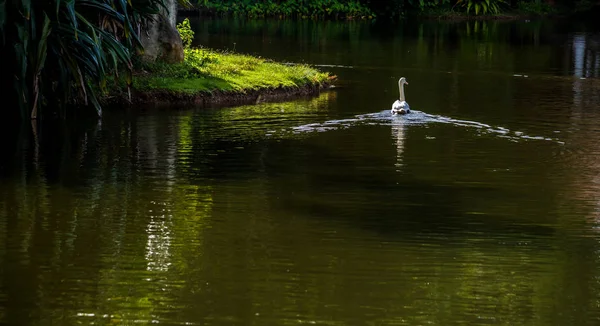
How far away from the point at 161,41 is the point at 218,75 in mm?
1249

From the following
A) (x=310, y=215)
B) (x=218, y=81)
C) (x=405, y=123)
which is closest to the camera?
(x=310, y=215)

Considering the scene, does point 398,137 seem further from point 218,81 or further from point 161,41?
point 161,41

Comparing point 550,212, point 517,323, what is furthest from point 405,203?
point 517,323

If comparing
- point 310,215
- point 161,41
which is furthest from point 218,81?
point 310,215

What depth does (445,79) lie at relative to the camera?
25.4 meters

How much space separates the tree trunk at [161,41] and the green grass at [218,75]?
0.96 feet

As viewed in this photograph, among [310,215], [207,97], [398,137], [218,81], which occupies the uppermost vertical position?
[218,81]

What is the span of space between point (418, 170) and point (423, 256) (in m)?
4.29

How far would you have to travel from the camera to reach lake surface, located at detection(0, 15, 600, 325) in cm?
859

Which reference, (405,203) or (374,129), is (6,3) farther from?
(405,203)

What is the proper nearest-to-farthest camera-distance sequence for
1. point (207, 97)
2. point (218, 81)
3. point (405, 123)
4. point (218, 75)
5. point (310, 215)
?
point (310, 215)
point (405, 123)
point (207, 97)
point (218, 81)
point (218, 75)

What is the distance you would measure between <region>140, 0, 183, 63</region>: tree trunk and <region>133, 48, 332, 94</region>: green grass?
0.29m

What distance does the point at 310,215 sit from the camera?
11.5 meters

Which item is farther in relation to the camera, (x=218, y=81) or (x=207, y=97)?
(x=218, y=81)
